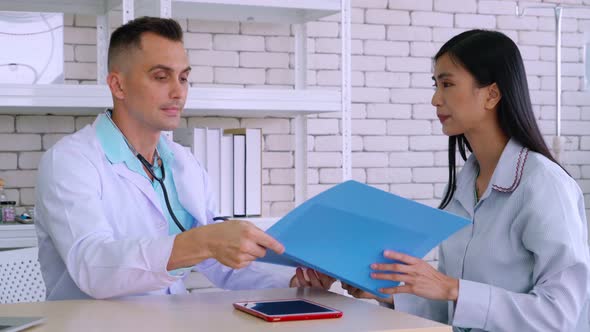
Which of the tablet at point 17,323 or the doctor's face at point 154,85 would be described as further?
the doctor's face at point 154,85

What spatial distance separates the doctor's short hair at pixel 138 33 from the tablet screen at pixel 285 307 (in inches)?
35.1

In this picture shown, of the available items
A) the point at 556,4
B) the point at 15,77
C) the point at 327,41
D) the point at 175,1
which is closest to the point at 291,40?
the point at 327,41

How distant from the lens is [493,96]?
2088 millimetres

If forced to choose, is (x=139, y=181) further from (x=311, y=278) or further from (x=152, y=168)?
(x=311, y=278)

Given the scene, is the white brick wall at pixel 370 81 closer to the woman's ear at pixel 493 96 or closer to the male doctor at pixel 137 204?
the male doctor at pixel 137 204

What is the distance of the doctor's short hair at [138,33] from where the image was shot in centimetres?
223

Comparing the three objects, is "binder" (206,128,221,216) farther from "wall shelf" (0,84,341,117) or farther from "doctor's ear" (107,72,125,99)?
"doctor's ear" (107,72,125,99)

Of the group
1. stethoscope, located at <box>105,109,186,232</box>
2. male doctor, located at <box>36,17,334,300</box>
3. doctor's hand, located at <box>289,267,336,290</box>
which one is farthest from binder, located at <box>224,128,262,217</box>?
doctor's hand, located at <box>289,267,336,290</box>

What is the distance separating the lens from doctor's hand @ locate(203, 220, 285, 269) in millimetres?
1583

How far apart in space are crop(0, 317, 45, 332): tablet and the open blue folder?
451 millimetres

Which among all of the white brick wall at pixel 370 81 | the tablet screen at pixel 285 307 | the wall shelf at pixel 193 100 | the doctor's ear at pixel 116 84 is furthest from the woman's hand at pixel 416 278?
the white brick wall at pixel 370 81

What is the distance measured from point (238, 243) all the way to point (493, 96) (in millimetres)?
845

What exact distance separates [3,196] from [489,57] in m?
1.88

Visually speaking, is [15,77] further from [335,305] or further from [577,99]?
[577,99]
